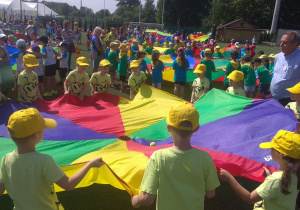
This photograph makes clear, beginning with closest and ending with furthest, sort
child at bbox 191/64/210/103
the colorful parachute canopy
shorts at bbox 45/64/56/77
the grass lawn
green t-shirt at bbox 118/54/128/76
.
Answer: the colorful parachute canopy → the grass lawn → child at bbox 191/64/210/103 → shorts at bbox 45/64/56/77 → green t-shirt at bbox 118/54/128/76

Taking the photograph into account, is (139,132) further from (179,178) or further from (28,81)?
(179,178)

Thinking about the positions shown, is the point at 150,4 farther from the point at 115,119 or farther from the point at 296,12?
the point at 115,119

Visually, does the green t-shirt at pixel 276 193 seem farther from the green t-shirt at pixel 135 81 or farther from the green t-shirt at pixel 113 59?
the green t-shirt at pixel 113 59

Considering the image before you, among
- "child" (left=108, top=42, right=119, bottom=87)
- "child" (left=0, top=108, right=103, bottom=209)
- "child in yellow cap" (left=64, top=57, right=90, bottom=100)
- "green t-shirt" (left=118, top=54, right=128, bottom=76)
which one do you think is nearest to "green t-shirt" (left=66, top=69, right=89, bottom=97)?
"child in yellow cap" (left=64, top=57, right=90, bottom=100)

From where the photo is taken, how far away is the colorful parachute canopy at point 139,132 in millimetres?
2770

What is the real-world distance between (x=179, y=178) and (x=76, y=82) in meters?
3.77

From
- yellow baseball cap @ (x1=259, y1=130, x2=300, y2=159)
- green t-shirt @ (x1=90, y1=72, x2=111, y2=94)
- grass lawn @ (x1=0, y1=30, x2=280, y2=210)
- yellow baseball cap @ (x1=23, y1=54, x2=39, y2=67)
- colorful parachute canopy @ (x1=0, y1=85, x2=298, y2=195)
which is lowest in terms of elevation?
grass lawn @ (x1=0, y1=30, x2=280, y2=210)

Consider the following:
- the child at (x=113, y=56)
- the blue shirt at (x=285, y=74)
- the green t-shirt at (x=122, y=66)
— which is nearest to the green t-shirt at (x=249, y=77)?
the blue shirt at (x=285, y=74)

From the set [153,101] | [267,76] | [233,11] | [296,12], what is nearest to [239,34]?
[233,11]

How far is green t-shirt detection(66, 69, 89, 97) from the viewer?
5199 millimetres

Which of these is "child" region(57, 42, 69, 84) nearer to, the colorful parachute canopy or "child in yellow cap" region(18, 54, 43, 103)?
"child in yellow cap" region(18, 54, 43, 103)

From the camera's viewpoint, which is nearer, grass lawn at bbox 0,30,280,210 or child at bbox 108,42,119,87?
grass lawn at bbox 0,30,280,210

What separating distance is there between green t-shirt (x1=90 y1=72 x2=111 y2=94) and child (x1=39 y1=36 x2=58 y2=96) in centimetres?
203

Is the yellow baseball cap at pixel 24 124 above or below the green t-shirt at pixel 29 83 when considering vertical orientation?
above
